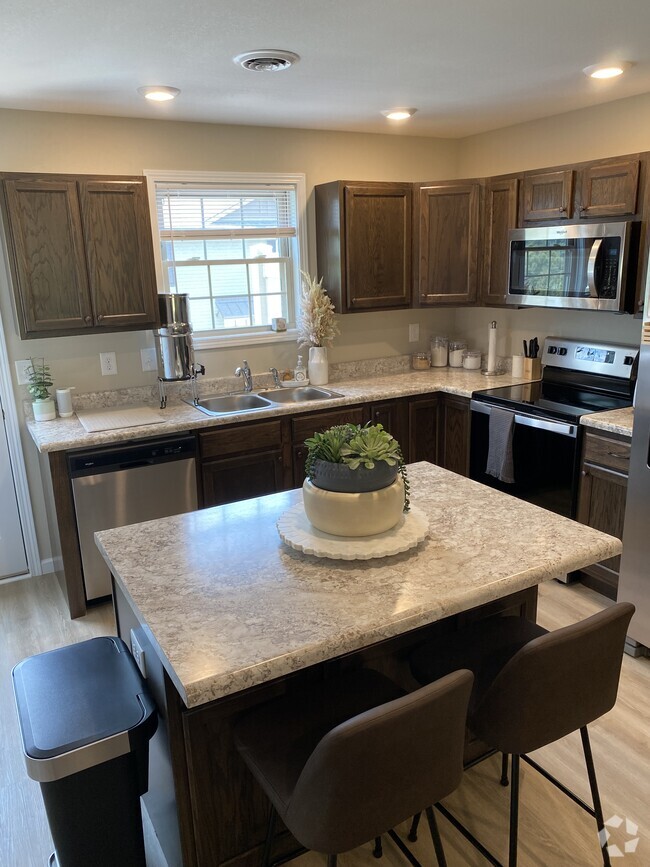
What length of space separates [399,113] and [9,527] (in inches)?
127

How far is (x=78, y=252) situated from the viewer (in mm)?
3252

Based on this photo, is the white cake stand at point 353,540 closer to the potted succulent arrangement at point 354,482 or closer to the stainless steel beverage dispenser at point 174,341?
the potted succulent arrangement at point 354,482

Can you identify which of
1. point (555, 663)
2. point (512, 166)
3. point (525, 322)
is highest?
point (512, 166)

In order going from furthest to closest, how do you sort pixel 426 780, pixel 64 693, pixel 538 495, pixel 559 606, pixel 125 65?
pixel 538 495 < pixel 559 606 < pixel 125 65 < pixel 64 693 < pixel 426 780

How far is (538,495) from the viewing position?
11.7ft

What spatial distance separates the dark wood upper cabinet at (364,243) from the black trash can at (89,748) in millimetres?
2906

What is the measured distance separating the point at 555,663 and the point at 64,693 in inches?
48.2

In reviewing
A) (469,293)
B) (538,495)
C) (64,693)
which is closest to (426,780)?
(64,693)

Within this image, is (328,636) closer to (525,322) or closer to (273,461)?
(273,461)

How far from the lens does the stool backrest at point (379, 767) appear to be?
119 cm

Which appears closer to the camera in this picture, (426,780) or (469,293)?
(426,780)

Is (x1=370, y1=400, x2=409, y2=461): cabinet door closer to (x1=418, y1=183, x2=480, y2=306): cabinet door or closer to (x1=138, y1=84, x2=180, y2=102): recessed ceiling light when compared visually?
(x1=418, y1=183, x2=480, y2=306): cabinet door

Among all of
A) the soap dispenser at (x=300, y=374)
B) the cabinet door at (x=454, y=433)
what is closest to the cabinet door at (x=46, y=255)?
the soap dispenser at (x=300, y=374)

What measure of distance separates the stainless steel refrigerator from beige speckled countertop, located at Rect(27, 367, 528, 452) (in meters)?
1.27
